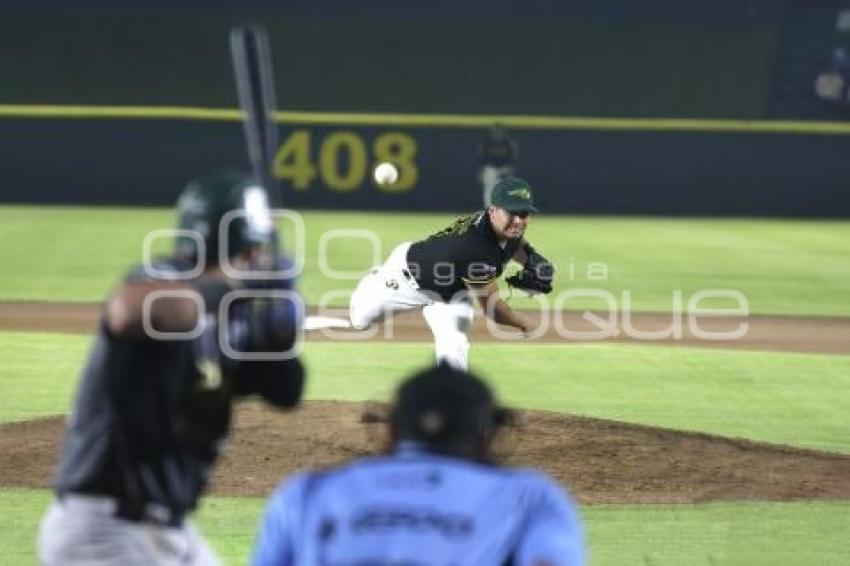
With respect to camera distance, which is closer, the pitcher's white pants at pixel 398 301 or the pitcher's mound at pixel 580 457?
the pitcher's mound at pixel 580 457

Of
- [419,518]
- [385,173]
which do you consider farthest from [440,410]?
[385,173]

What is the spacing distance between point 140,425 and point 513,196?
6.49 meters

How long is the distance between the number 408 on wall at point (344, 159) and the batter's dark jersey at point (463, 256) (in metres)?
17.7

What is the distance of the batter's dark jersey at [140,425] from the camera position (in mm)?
4352

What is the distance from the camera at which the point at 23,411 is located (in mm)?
11602

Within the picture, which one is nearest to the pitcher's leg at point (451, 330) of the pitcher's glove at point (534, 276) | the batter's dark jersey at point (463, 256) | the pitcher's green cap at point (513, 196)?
the batter's dark jersey at point (463, 256)

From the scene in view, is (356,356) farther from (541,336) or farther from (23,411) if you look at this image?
(23,411)

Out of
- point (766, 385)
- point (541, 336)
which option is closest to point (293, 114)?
point (541, 336)

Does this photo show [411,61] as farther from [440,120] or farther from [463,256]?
[463,256]

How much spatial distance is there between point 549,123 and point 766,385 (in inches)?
648

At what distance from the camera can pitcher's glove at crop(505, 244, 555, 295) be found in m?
11.3

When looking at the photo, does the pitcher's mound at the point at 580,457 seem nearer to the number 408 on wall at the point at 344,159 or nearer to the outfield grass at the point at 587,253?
the outfield grass at the point at 587,253

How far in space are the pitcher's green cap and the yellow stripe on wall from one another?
18133mm

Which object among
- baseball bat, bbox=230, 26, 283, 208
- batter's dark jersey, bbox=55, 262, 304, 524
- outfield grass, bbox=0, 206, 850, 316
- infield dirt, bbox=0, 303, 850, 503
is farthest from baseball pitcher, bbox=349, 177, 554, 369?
outfield grass, bbox=0, 206, 850, 316
